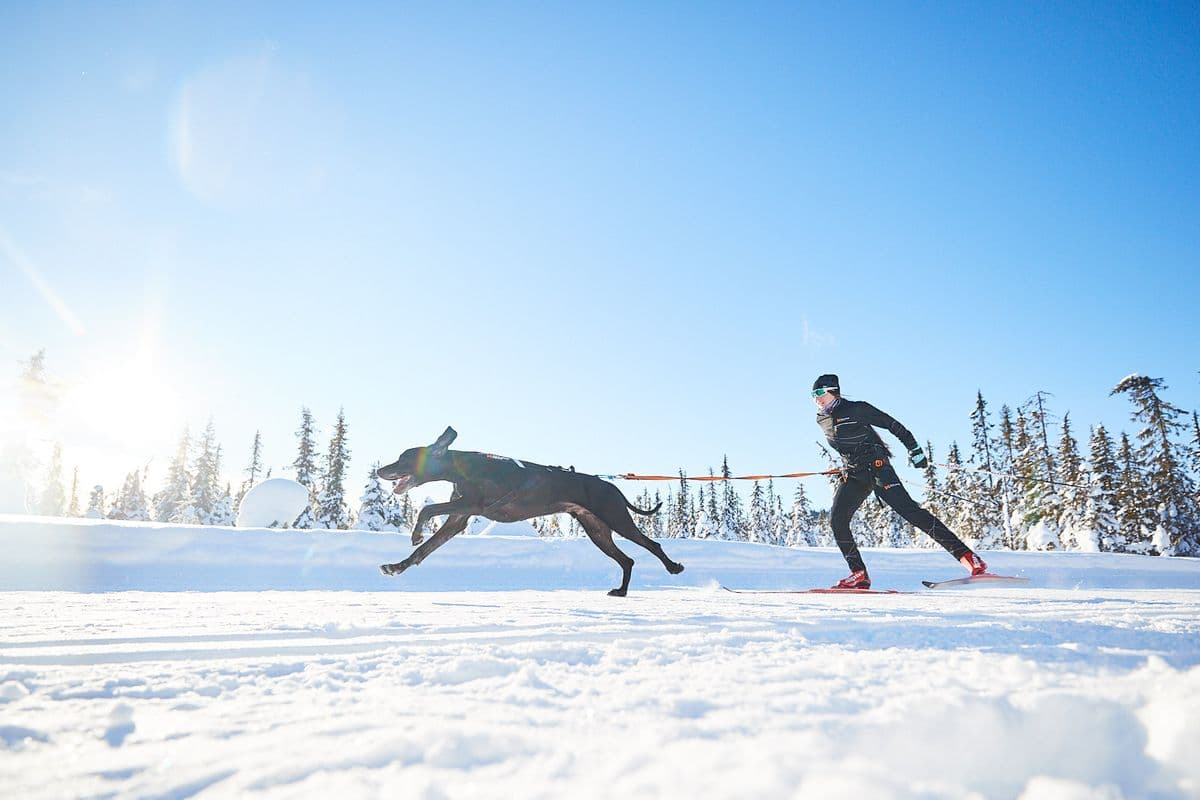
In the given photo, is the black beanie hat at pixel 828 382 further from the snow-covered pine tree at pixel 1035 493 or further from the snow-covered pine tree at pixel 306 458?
the snow-covered pine tree at pixel 306 458

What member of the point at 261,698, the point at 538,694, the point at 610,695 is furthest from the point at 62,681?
the point at 610,695

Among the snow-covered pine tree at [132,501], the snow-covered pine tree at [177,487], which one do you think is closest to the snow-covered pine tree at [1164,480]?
the snow-covered pine tree at [177,487]

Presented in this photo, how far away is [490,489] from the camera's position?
596 centimetres

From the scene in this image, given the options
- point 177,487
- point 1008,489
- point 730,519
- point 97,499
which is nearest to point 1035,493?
point 1008,489

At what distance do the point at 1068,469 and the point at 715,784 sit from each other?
149 ft

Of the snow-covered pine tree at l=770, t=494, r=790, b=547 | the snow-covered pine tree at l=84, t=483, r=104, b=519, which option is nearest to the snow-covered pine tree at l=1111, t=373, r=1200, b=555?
the snow-covered pine tree at l=770, t=494, r=790, b=547

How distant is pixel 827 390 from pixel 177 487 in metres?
64.7

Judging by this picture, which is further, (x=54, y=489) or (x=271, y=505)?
(x=54, y=489)

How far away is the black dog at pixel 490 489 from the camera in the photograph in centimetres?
586

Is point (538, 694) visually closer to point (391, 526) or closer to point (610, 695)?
point (610, 695)

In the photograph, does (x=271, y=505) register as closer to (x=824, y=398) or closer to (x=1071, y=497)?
(x=824, y=398)

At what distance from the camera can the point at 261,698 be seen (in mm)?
1580

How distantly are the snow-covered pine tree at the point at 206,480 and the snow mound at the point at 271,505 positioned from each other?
34.0 m

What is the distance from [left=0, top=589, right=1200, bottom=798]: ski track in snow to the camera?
106 centimetres
